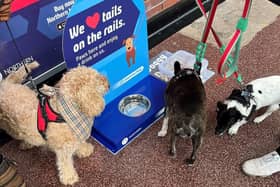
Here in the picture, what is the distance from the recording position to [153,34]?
222cm

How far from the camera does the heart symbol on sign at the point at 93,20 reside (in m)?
1.43

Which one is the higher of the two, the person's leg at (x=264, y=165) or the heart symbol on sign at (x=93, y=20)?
the heart symbol on sign at (x=93, y=20)

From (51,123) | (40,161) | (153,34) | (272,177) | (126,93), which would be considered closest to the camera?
(51,123)

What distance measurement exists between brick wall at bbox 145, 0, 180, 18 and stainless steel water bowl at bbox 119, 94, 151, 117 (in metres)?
0.69

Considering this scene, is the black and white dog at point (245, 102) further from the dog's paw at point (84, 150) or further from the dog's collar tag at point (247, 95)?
the dog's paw at point (84, 150)

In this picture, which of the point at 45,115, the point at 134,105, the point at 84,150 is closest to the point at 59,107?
the point at 45,115

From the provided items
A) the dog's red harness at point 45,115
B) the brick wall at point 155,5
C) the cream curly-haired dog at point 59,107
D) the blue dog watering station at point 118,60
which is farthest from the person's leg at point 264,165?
the brick wall at point 155,5

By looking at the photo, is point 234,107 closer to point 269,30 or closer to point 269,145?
point 269,145

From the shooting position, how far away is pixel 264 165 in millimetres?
1487

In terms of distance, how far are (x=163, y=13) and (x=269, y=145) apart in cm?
114

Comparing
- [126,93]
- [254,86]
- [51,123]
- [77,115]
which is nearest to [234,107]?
[254,86]

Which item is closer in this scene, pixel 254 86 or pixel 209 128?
pixel 254 86

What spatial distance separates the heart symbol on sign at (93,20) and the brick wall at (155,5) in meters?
0.79

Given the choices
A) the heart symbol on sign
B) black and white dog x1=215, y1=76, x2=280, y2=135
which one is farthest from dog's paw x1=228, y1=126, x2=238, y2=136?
the heart symbol on sign
